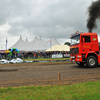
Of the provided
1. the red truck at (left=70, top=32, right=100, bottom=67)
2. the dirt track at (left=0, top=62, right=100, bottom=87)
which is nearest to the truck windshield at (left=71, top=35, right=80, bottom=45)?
the red truck at (left=70, top=32, right=100, bottom=67)

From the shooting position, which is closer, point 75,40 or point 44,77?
point 44,77

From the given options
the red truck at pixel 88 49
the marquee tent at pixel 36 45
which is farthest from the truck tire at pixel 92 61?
the marquee tent at pixel 36 45

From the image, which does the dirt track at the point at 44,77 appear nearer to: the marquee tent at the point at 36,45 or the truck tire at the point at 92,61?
the truck tire at the point at 92,61

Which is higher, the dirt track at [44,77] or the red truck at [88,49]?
the red truck at [88,49]

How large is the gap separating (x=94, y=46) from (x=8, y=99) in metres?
9.36

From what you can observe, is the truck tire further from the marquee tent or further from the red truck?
the marquee tent

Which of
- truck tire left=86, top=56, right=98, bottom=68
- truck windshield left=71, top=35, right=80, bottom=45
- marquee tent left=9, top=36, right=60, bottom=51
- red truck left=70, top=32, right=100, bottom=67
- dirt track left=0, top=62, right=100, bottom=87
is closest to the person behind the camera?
dirt track left=0, top=62, right=100, bottom=87

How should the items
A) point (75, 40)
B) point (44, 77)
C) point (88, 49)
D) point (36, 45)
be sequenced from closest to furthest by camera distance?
point (44, 77), point (88, 49), point (75, 40), point (36, 45)

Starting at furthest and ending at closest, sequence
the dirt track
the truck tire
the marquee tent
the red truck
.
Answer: the marquee tent < the truck tire < the red truck < the dirt track

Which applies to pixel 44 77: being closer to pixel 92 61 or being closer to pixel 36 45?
pixel 92 61

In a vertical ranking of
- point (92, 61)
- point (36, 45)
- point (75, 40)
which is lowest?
point (92, 61)

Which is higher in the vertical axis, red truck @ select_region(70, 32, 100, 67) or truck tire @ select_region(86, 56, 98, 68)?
red truck @ select_region(70, 32, 100, 67)

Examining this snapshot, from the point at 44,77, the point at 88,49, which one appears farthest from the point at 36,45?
the point at 44,77

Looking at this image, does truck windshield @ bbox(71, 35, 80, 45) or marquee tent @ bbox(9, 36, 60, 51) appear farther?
marquee tent @ bbox(9, 36, 60, 51)
